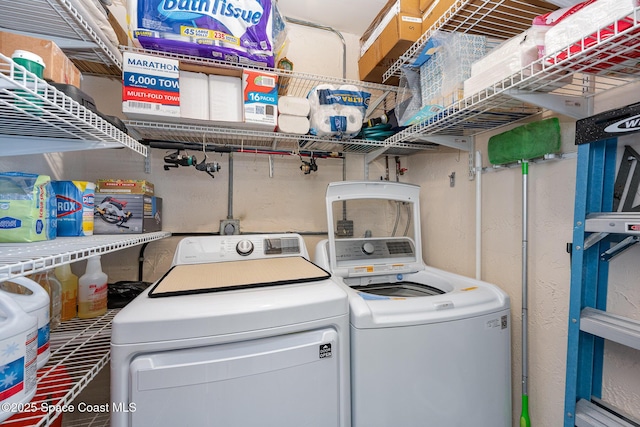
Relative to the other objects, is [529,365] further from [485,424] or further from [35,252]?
[35,252]

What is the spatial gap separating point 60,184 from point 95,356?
0.64 metres

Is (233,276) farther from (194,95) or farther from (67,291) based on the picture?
(194,95)

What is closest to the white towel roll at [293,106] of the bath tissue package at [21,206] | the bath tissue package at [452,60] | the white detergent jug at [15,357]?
the bath tissue package at [452,60]

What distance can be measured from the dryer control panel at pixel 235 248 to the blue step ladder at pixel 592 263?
1127mm

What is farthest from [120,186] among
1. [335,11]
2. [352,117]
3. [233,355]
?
[335,11]

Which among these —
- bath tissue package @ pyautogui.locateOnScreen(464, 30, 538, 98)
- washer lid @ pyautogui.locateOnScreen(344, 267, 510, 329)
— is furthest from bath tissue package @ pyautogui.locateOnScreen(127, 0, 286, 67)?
washer lid @ pyautogui.locateOnScreen(344, 267, 510, 329)

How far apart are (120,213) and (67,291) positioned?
1.24 ft

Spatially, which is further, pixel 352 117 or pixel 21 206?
pixel 352 117

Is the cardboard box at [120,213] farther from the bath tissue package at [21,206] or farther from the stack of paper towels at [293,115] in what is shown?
the stack of paper towels at [293,115]

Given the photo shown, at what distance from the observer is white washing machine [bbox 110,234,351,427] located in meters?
0.72

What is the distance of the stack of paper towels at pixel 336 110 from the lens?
58.5 inches

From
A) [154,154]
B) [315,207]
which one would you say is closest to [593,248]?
[315,207]

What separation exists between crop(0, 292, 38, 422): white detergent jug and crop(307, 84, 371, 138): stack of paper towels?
1309mm

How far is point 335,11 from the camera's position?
6.37 ft
